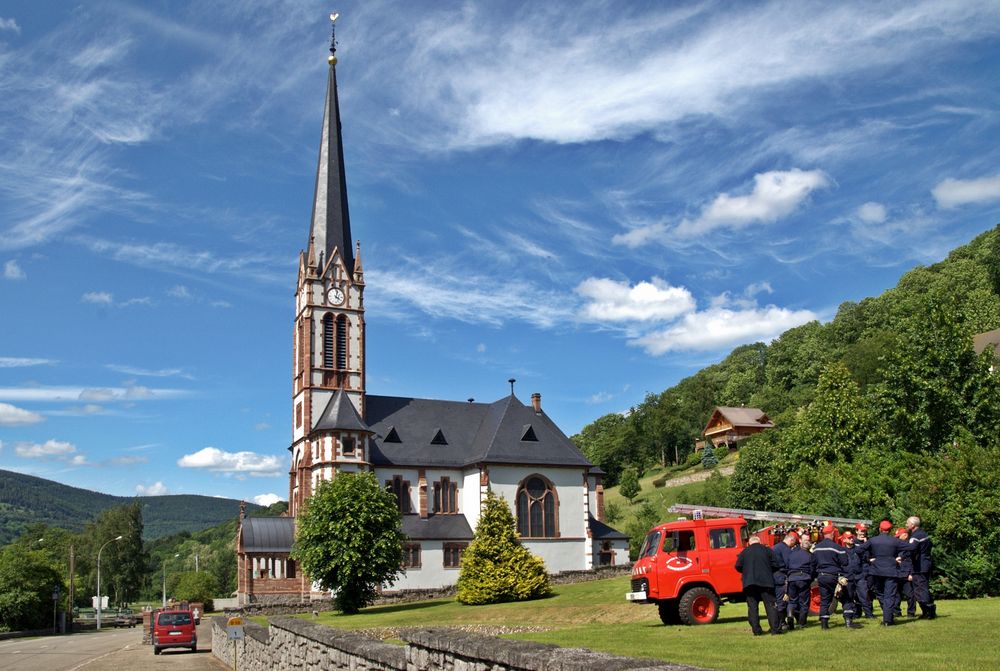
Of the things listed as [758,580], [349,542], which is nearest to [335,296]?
[349,542]

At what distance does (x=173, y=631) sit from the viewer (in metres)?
32.1

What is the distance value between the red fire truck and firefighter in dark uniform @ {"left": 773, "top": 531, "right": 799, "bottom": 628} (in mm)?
2887

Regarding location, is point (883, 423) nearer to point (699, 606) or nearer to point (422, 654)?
point (699, 606)

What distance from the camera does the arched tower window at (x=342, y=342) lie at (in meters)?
61.1

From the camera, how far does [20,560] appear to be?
202 ft

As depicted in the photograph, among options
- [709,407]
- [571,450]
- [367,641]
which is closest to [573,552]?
[571,450]

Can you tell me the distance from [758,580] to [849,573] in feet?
8.32

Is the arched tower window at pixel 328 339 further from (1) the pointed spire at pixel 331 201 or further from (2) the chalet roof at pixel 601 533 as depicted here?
(2) the chalet roof at pixel 601 533

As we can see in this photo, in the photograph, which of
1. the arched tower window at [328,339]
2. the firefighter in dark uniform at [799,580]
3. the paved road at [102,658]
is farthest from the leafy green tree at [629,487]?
the firefighter in dark uniform at [799,580]

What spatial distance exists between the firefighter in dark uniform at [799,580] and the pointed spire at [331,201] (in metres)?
49.7

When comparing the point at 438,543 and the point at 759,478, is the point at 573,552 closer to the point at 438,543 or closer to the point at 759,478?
the point at 438,543

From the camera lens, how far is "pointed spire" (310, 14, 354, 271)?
63.9 meters

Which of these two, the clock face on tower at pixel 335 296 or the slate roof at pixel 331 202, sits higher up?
the slate roof at pixel 331 202

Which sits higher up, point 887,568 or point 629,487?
point 629,487
